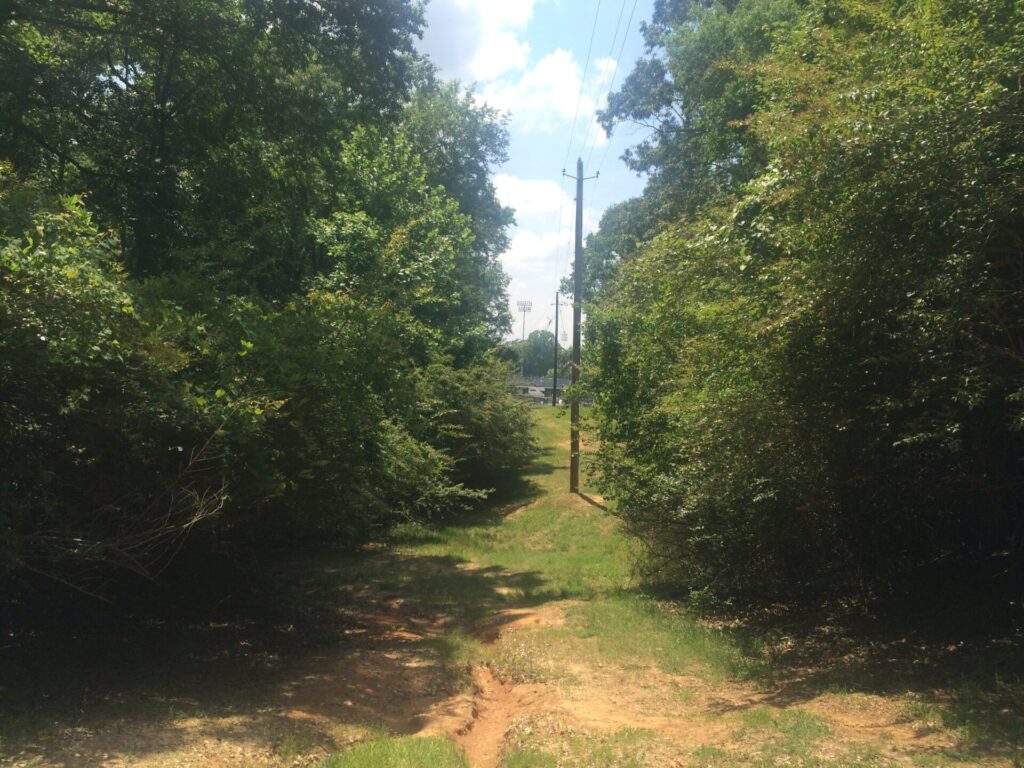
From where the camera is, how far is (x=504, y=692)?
28.8ft

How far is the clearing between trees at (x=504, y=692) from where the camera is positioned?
5.65 m

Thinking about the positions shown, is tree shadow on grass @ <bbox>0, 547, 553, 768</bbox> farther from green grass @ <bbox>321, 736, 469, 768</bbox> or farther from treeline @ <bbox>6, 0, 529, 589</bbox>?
treeline @ <bbox>6, 0, 529, 589</bbox>

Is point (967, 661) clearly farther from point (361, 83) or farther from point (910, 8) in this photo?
point (361, 83)

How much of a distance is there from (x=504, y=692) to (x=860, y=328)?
5531mm

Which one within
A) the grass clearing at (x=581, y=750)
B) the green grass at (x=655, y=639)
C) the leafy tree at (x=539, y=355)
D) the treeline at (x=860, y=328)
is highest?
the leafy tree at (x=539, y=355)

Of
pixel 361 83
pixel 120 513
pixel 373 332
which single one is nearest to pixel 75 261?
pixel 120 513

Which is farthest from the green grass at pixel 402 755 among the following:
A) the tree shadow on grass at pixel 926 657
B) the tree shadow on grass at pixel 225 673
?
the tree shadow on grass at pixel 926 657

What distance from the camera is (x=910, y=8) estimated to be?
26.3 feet

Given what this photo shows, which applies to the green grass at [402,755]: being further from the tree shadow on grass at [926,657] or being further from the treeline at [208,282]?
the tree shadow on grass at [926,657]

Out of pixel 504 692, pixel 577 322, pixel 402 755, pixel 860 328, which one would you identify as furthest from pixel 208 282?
pixel 577 322

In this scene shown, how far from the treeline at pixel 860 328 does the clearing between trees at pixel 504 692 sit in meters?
1.22

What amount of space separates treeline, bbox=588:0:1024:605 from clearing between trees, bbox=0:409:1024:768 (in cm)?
122

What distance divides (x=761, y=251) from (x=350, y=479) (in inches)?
250

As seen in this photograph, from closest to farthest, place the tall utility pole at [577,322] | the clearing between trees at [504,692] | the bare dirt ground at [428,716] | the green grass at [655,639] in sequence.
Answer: the bare dirt ground at [428,716] → the clearing between trees at [504,692] → the green grass at [655,639] → the tall utility pole at [577,322]
